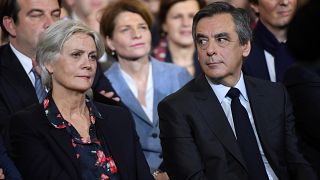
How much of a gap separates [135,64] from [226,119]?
1.57 m

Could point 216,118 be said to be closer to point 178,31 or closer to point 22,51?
point 22,51

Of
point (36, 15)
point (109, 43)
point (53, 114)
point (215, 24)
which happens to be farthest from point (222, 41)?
point (109, 43)

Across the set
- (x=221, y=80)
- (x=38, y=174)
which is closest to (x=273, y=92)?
(x=221, y=80)

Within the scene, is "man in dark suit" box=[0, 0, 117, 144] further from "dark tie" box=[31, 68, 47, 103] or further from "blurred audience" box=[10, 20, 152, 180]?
"blurred audience" box=[10, 20, 152, 180]

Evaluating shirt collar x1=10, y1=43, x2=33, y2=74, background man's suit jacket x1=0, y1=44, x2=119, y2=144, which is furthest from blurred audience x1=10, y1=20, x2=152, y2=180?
shirt collar x1=10, y1=43, x2=33, y2=74

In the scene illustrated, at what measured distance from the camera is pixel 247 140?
393 cm

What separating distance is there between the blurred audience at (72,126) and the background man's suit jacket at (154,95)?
32.2 inches

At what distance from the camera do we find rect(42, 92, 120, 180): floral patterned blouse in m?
3.75

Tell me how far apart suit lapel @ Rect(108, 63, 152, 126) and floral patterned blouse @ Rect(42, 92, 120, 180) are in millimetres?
1209

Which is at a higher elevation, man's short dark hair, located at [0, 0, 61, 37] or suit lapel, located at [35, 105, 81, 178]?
man's short dark hair, located at [0, 0, 61, 37]

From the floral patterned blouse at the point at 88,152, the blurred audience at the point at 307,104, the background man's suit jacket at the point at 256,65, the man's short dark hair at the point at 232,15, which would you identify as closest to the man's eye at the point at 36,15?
the floral patterned blouse at the point at 88,152

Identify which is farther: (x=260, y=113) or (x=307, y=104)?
(x=307, y=104)

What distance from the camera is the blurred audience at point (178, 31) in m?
6.25

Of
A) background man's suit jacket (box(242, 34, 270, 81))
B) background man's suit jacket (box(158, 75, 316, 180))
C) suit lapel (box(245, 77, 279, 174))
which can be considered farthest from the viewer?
background man's suit jacket (box(242, 34, 270, 81))
